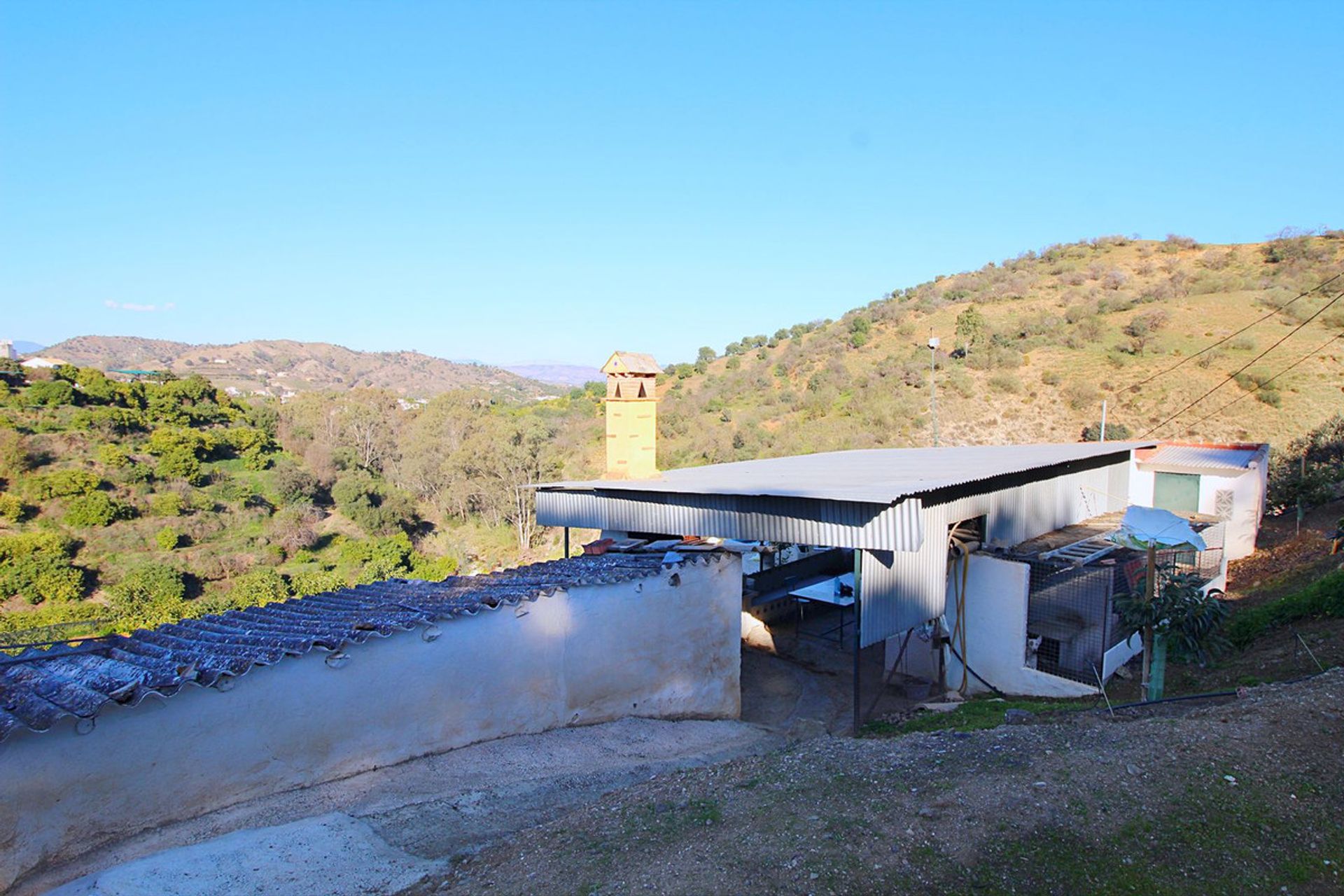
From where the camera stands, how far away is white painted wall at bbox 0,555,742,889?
4.81m

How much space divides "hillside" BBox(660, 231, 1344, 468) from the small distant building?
1037 centimetres

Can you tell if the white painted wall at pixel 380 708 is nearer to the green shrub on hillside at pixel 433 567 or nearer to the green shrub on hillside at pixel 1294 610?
the green shrub on hillside at pixel 1294 610

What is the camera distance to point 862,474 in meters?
13.1

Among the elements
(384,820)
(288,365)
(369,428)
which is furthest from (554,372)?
(384,820)

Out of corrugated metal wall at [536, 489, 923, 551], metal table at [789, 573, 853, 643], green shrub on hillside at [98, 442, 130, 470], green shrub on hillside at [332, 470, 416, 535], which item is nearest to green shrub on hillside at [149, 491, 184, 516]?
green shrub on hillside at [98, 442, 130, 470]

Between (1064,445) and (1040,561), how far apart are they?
Result: 9.39 metres

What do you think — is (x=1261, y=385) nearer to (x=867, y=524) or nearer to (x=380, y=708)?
(x=867, y=524)

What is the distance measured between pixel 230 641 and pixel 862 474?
970 cm

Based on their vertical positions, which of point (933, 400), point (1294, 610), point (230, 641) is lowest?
point (1294, 610)

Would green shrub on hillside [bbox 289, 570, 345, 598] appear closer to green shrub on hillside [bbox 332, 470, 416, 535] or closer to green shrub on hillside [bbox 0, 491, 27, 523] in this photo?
green shrub on hillside [bbox 332, 470, 416, 535]

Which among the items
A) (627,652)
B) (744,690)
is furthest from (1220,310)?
(627,652)

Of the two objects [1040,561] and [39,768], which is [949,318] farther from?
[39,768]

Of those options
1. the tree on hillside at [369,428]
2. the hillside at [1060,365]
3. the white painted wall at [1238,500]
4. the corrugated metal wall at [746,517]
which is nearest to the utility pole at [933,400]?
the hillside at [1060,365]

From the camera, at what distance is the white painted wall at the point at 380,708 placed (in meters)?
4.81
